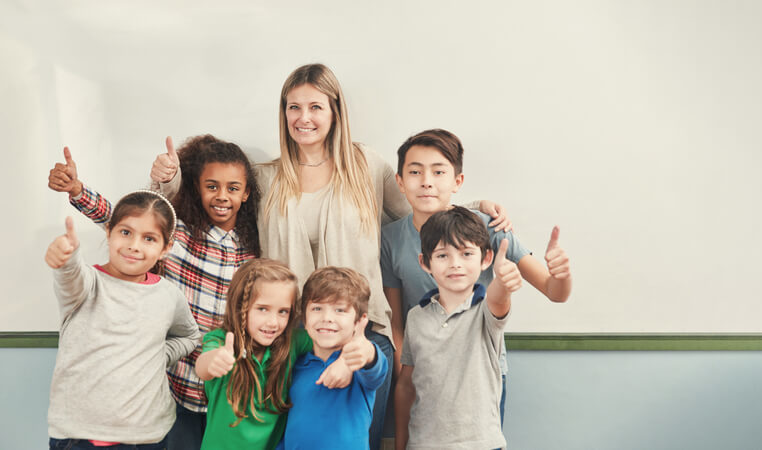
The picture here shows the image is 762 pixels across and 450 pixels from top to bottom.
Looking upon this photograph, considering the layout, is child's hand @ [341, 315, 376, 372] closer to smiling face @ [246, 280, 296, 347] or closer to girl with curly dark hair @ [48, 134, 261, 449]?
smiling face @ [246, 280, 296, 347]

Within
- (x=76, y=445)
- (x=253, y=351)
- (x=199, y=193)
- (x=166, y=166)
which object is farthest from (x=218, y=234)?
(x=76, y=445)

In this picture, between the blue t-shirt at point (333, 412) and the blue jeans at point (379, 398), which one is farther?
the blue jeans at point (379, 398)

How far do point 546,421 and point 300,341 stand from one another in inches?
45.0

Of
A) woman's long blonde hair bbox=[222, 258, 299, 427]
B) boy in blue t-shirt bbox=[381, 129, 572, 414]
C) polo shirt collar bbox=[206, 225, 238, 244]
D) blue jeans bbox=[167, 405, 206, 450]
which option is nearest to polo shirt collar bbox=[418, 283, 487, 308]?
boy in blue t-shirt bbox=[381, 129, 572, 414]

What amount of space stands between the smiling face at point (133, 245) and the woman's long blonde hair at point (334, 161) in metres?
0.42

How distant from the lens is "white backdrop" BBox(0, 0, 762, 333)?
2080 mm

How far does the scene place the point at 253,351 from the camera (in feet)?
4.80

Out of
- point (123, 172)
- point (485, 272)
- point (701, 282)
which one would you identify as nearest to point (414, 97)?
point (485, 272)

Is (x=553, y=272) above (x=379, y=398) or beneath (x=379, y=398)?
above

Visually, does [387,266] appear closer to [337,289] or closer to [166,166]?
[337,289]

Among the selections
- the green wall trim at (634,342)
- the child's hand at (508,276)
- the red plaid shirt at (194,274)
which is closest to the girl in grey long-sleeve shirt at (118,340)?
the red plaid shirt at (194,274)

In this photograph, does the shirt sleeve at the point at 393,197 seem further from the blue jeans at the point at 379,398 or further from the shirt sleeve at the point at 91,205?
the shirt sleeve at the point at 91,205

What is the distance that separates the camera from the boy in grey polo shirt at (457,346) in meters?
1.43

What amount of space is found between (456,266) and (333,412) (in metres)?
0.51
